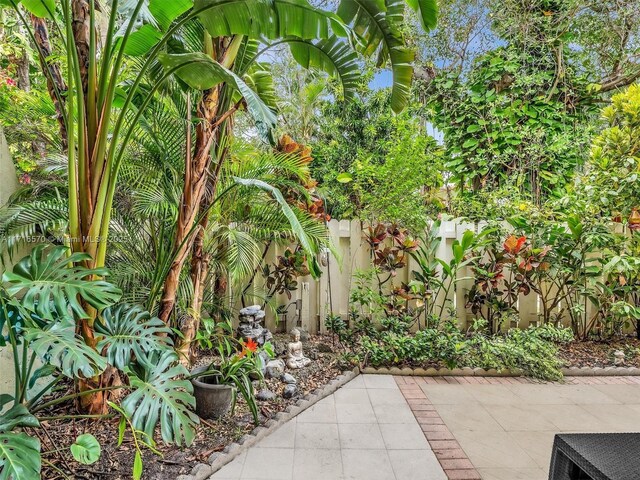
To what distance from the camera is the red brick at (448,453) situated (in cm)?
201

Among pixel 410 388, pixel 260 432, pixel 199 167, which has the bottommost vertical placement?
pixel 410 388

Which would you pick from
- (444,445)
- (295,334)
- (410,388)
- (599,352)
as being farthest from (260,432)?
(599,352)

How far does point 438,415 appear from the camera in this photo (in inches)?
98.4

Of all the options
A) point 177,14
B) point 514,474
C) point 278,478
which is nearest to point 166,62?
Answer: point 177,14

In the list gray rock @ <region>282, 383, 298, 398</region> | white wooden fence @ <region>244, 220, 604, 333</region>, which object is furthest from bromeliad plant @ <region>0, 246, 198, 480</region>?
white wooden fence @ <region>244, 220, 604, 333</region>

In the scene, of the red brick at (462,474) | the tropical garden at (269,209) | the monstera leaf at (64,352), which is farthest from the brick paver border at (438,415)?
the monstera leaf at (64,352)

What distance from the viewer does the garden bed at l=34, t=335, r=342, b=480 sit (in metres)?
1.71

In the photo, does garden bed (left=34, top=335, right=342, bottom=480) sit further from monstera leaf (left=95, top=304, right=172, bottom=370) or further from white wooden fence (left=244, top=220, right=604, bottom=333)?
white wooden fence (left=244, top=220, right=604, bottom=333)

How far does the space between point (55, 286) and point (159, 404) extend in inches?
26.1

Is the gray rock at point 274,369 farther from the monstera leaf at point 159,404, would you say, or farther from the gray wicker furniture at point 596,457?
the gray wicker furniture at point 596,457

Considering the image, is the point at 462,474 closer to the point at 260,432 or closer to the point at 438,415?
the point at 438,415

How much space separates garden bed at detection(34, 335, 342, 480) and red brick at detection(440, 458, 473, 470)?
42.6 inches

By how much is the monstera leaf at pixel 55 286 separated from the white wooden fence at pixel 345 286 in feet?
8.42

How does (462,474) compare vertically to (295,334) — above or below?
below
